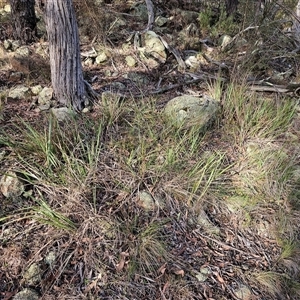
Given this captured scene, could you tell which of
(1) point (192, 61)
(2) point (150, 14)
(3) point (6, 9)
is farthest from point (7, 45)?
(1) point (192, 61)

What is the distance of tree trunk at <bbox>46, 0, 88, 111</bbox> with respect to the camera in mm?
2461

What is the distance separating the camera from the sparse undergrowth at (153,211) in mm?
1636

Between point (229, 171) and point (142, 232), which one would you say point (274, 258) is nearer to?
point (229, 171)

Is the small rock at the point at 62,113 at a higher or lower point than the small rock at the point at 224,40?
lower

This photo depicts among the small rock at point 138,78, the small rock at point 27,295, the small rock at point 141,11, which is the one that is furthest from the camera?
the small rock at point 141,11

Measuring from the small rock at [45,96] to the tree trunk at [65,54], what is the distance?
0.08 m

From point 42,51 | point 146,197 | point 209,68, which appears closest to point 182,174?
point 146,197

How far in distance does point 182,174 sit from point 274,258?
824 millimetres

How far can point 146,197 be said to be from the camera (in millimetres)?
1979

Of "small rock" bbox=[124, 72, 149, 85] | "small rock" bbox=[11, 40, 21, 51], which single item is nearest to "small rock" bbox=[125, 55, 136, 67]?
"small rock" bbox=[124, 72, 149, 85]

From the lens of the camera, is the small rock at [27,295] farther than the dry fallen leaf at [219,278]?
No

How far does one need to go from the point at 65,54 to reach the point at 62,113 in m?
0.58

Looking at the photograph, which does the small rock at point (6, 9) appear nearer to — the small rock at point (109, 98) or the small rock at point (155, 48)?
the small rock at point (155, 48)

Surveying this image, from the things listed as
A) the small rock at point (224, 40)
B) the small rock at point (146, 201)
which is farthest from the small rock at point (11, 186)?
the small rock at point (224, 40)
